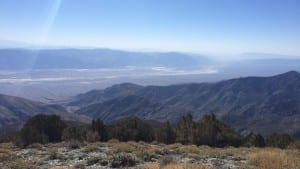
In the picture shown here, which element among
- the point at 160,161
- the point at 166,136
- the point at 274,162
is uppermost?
the point at 274,162

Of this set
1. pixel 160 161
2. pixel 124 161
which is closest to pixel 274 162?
pixel 160 161

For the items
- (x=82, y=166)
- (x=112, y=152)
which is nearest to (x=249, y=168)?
(x=82, y=166)

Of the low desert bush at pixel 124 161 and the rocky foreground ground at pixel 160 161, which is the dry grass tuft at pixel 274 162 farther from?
the low desert bush at pixel 124 161

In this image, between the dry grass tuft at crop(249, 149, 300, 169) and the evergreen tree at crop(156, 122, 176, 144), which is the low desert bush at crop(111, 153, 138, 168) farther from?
the evergreen tree at crop(156, 122, 176, 144)

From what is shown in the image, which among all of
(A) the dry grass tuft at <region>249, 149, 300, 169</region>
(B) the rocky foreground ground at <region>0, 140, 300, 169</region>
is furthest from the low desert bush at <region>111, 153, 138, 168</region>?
(A) the dry grass tuft at <region>249, 149, 300, 169</region>

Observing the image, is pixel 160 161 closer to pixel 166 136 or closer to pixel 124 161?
pixel 124 161

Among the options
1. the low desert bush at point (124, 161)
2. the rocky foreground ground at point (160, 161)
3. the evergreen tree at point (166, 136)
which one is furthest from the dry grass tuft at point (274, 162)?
the evergreen tree at point (166, 136)

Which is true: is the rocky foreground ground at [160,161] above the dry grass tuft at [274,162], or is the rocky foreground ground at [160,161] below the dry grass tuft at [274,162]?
below

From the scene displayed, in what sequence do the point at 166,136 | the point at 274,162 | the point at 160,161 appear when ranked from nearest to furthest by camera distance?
the point at 274,162
the point at 160,161
the point at 166,136

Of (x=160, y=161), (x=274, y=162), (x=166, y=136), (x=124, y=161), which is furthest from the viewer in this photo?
(x=166, y=136)

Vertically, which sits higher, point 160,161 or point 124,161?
point 160,161

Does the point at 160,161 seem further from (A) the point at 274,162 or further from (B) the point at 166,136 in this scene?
(B) the point at 166,136

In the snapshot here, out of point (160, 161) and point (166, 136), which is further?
point (166, 136)
